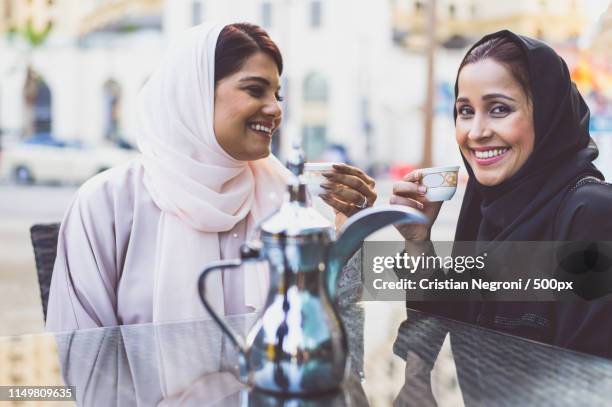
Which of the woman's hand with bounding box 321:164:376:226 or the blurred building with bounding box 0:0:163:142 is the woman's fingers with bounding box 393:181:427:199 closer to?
the woman's hand with bounding box 321:164:376:226

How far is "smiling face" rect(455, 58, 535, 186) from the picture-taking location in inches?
57.5

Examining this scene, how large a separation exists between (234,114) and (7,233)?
661cm

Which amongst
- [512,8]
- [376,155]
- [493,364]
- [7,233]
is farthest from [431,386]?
[512,8]

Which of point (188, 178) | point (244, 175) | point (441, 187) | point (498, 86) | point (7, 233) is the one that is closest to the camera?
point (441, 187)

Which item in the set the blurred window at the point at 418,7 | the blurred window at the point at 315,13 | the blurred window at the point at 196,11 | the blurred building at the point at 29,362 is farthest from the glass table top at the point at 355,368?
the blurred window at the point at 418,7

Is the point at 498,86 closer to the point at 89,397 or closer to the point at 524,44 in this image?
the point at 524,44

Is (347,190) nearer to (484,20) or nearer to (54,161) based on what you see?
(54,161)

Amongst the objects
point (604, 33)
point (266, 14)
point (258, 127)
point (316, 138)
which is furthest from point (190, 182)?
point (266, 14)

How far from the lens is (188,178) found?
1.66 m

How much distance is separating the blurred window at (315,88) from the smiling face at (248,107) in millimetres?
17993

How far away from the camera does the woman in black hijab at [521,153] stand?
56.9 inches

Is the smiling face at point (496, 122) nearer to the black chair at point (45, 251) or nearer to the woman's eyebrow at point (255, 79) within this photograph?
the woman's eyebrow at point (255, 79)

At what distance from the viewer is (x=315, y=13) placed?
63.3 ft

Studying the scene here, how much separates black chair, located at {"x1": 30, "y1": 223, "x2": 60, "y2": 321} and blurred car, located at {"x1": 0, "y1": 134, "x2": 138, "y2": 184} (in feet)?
37.5
